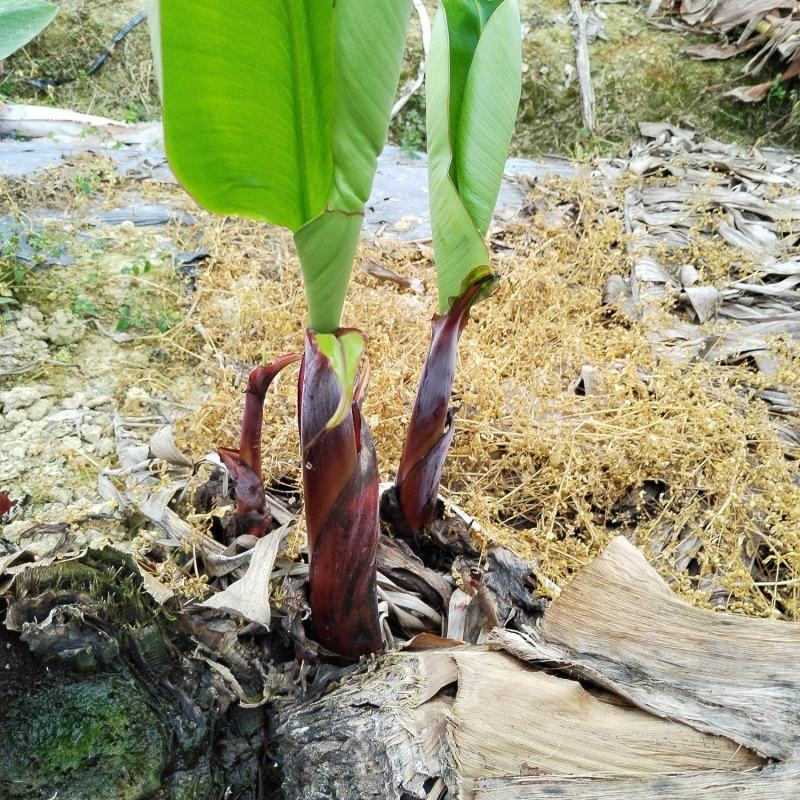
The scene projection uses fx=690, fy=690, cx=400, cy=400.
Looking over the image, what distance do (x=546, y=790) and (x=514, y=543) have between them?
20.8 inches

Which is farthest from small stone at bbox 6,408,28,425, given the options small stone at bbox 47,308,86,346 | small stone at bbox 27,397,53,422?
small stone at bbox 47,308,86,346

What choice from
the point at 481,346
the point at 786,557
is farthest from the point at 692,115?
the point at 786,557

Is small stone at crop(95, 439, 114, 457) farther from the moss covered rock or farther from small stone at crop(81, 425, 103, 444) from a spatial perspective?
the moss covered rock

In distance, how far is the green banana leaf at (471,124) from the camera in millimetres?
676

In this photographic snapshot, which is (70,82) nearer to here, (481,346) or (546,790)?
(481,346)

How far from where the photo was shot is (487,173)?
72cm

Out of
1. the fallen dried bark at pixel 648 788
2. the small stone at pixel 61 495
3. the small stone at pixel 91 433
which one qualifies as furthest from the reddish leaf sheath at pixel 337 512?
the small stone at pixel 91 433

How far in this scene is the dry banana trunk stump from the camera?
0.59 meters

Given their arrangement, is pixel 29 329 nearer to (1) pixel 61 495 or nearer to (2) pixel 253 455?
(1) pixel 61 495

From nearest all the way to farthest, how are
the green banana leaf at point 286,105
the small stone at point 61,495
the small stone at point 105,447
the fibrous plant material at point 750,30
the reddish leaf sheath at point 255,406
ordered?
1. the green banana leaf at point 286,105
2. the reddish leaf sheath at point 255,406
3. the small stone at point 61,495
4. the small stone at point 105,447
5. the fibrous plant material at point 750,30

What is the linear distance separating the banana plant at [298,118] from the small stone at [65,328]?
3.56 feet

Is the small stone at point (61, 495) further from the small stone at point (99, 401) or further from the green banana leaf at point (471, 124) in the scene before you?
the green banana leaf at point (471, 124)

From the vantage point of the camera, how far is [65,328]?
4.99ft

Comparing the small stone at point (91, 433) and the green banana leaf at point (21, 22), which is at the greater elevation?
the green banana leaf at point (21, 22)
